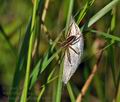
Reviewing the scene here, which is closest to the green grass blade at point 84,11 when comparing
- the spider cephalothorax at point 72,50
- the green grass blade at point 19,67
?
the spider cephalothorax at point 72,50

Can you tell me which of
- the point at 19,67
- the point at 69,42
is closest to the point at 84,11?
the point at 69,42

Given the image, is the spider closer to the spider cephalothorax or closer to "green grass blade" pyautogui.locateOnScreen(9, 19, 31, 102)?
the spider cephalothorax

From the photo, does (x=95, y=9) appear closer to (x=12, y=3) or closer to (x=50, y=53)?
(x=12, y=3)

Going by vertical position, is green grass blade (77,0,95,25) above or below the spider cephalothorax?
above

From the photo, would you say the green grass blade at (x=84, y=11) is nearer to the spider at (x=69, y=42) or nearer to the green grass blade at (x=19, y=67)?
the spider at (x=69, y=42)

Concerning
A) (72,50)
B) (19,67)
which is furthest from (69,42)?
(19,67)

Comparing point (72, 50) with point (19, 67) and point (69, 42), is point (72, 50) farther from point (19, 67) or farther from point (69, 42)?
point (19, 67)

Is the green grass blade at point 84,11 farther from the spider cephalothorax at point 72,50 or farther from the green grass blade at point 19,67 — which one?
the green grass blade at point 19,67

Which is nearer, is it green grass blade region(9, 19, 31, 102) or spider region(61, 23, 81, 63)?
spider region(61, 23, 81, 63)

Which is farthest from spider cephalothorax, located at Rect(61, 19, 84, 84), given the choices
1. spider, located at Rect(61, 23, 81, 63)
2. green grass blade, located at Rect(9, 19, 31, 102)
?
green grass blade, located at Rect(9, 19, 31, 102)

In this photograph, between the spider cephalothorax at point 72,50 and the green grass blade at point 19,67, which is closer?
the spider cephalothorax at point 72,50

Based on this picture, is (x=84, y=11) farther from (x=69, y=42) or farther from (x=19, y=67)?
(x=19, y=67)

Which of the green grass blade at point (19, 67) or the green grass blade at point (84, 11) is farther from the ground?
the green grass blade at point (84, 11)
